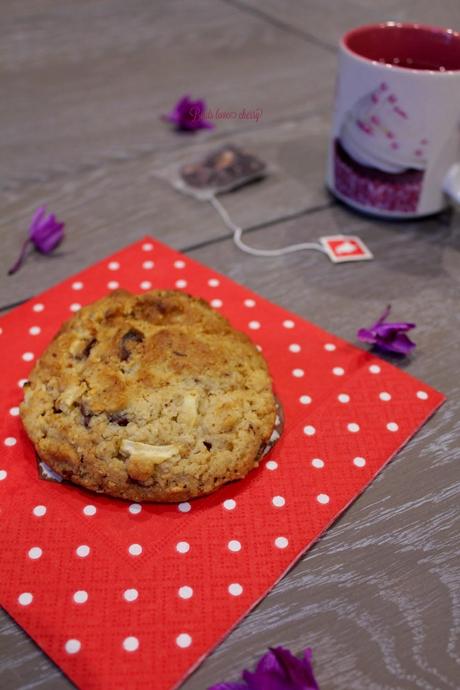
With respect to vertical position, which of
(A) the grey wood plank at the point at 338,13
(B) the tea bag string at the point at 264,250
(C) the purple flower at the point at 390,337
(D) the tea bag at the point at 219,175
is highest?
(A) the grey wood plank at the point at 338,13

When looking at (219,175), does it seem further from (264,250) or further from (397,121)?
(397,121)

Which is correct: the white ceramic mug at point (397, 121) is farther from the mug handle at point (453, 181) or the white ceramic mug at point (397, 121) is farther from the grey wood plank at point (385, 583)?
the grey wood plank at point (385, 583)

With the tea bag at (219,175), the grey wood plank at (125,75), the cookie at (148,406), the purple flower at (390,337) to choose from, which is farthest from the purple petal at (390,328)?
the grey wood plank at (125,75)

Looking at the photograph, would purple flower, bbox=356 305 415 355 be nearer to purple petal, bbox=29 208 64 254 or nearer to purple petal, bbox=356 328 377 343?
purple petal, bbox=356 328 377 343

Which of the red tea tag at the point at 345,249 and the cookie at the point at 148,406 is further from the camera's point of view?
the red tea tag at the point at 345,249

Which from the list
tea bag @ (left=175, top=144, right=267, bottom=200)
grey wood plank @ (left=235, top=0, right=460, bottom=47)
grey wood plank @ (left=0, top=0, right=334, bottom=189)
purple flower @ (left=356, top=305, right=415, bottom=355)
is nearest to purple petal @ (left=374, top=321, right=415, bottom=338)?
purple flower @ (left=356, top=305, right=415, bottom=355)

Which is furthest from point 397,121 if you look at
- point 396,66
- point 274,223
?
point 274,223
